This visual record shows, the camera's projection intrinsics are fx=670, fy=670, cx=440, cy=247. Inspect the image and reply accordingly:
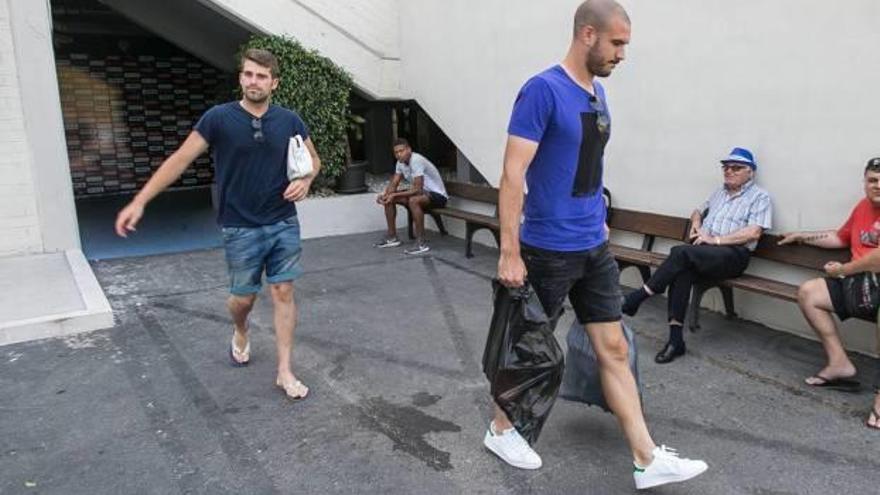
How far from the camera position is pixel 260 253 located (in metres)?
3.60

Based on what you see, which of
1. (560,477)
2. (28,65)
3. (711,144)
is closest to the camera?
(560,477)

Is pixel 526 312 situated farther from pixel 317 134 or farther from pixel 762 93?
pixel 317 134

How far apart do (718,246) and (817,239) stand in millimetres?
563

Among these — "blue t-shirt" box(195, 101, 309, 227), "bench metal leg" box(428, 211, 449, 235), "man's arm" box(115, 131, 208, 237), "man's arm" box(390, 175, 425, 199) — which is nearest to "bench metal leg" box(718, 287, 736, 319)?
"blue t-shirt" box(195, 101, 309, 227)

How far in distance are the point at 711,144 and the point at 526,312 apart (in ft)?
9.89

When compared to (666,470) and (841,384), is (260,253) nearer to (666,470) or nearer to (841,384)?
(666,470)

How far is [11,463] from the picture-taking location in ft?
9.86

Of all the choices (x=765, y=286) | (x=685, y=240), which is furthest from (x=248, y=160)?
(x=685, y=240)

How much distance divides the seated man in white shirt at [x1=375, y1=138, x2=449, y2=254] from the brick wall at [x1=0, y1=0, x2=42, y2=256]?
3525mm

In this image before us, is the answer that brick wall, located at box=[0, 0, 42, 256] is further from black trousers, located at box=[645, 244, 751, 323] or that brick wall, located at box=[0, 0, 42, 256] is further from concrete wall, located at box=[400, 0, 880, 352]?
black trousers, located at box=[645, 244, 751, 323]

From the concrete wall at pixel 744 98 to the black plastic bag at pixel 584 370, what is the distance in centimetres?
208

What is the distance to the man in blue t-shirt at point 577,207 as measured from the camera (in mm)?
2471

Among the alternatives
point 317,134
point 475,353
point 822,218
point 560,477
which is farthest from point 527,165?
point 317,134

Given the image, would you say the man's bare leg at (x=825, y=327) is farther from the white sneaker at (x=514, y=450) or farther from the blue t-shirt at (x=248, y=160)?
the blue t-shirt at (x=248, y=160)
